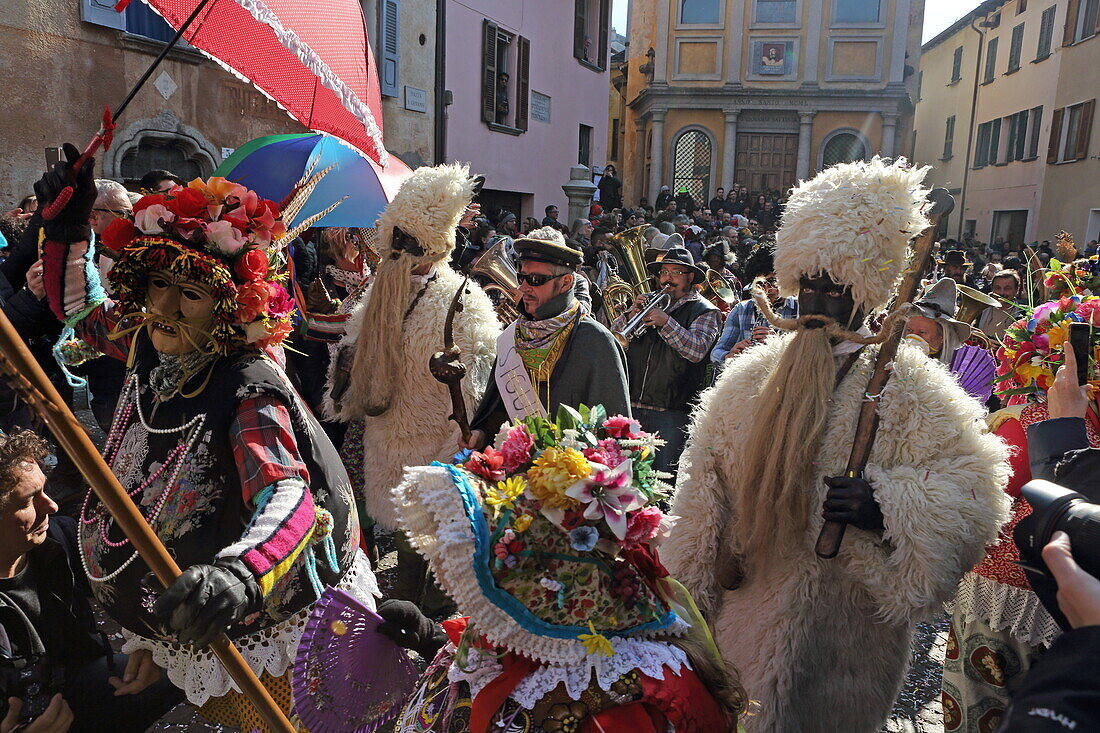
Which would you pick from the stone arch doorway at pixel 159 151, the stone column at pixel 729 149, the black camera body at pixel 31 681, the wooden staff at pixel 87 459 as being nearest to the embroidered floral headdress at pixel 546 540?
the wooden staff at pixel 87 459

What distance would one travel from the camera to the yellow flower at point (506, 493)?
5.35 feet

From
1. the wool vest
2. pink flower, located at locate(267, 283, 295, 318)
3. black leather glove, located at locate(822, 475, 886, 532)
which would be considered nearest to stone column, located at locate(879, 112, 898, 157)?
the wool vest

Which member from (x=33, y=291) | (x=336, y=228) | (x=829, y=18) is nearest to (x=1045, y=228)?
(x=829, y=18)

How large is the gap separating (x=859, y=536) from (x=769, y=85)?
32.4 metres

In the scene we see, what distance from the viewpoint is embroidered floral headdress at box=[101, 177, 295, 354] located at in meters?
2.20

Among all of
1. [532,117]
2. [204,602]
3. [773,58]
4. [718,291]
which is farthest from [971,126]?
[204,602]

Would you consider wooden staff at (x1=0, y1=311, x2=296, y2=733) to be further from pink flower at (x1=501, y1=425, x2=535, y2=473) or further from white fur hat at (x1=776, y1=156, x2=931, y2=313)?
white fur hat at (x1=776, y1=156, x2=931, y2=313)

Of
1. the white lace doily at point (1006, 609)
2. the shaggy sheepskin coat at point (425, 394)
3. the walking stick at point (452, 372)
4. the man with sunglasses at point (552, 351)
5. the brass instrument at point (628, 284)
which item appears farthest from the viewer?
the brass instrument at point (628, 284)

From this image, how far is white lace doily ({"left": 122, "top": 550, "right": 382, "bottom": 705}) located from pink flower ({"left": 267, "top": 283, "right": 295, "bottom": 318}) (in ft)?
2.79

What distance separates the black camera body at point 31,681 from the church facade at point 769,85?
30.3 m

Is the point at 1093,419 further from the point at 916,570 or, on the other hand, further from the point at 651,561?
the point at 651,561

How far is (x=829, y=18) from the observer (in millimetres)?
30922

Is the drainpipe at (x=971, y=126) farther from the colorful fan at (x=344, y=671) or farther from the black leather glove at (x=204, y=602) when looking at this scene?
the black leather glove at (x=204, y=602)

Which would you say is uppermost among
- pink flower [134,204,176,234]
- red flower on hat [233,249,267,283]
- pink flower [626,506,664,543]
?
pink flower [134,204,176,234]
